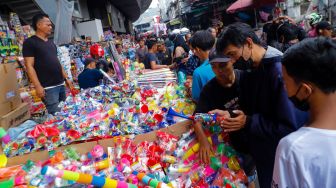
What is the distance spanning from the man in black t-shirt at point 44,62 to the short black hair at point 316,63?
11.2ft

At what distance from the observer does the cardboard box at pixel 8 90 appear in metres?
3.21

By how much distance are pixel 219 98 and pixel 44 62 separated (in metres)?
2.81

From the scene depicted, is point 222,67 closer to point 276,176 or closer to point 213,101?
point 213,101

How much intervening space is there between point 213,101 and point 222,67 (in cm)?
27

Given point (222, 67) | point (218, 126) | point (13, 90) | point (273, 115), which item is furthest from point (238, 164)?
point (13, 90)

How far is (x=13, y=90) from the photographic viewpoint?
3451 millimetres

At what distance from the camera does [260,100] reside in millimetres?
1778

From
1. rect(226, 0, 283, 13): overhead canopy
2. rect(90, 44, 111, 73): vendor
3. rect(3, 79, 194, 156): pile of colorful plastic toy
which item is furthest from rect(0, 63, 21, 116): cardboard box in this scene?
rect(226, 0, 283, 13): overhead canopy

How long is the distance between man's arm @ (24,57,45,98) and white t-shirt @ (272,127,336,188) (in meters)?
3.39

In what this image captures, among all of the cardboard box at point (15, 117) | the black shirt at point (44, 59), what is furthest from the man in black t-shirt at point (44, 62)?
the cardboard box at point (15, 117)

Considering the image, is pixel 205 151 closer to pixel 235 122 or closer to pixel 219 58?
pixel 235 122

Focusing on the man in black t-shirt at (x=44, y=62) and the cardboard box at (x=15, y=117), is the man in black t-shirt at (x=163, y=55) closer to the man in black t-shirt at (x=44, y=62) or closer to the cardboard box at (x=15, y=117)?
the man in black t-shirt at (x=44, y=62)

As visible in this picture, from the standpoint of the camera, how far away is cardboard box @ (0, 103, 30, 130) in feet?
9.93

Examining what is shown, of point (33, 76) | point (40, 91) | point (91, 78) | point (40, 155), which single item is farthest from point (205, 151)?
point (91, 78)
